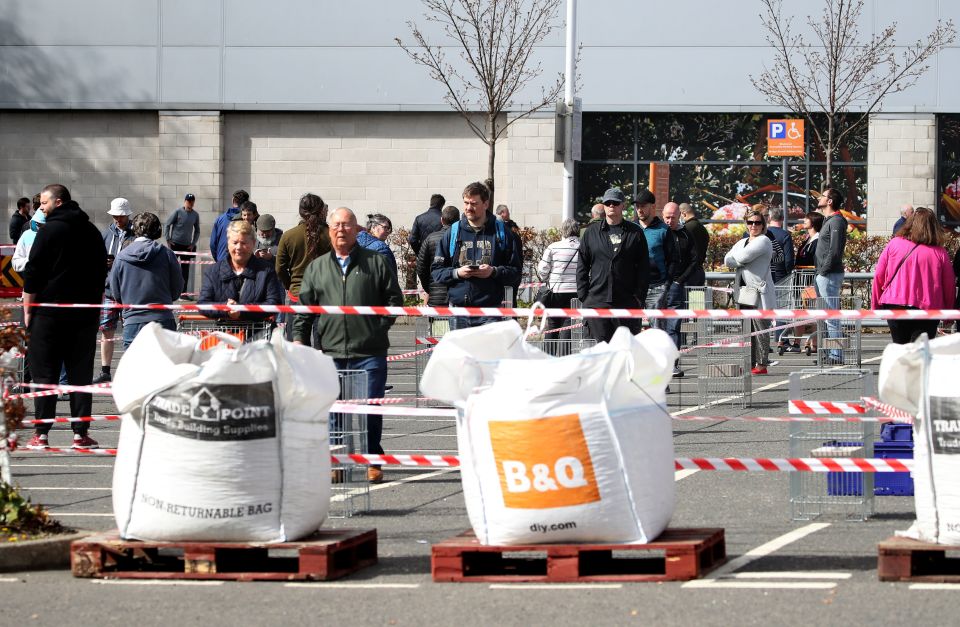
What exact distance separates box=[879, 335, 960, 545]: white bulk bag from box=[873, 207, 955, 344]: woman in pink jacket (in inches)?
224

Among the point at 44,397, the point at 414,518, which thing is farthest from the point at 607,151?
the point at 414,518

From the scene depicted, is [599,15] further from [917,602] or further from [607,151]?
[917,602]

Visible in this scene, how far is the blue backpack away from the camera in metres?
13.3

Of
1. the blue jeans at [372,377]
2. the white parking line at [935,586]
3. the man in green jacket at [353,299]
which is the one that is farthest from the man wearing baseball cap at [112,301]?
the white parking line at [935,586]

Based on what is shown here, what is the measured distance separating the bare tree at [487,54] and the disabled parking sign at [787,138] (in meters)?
4.69

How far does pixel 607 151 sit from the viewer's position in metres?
28.6

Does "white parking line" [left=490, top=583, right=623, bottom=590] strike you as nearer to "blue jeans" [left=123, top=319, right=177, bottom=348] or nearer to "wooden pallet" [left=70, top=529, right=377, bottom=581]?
"wooden pallet" [left=70, top=529, right=377, bottom=581]

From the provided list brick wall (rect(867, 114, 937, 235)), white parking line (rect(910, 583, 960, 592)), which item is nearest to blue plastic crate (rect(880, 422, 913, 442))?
white parking line (rect(910, 583, 960, 592))

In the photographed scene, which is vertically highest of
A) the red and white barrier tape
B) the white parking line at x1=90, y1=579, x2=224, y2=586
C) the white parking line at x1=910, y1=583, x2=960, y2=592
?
the red and white barrier tape

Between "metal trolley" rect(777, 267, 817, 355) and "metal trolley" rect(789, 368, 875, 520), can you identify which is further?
"metal trolley" rect(777, 267, 817, 355)

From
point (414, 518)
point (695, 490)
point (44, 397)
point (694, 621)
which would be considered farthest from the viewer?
point (44, 397)

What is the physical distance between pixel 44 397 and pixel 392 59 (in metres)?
17.3

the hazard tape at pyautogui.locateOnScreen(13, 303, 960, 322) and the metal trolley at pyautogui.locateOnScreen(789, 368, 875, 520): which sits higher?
the hazard tape at pyautogui.locateOnScreen(13, 303, 960, 322)

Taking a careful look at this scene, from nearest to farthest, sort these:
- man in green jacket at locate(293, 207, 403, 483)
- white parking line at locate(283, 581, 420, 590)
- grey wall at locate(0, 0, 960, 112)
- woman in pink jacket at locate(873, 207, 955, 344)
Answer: white parking line at locate(283, 581, 420, 590) → man in green jacket at locate(293, 207, 403, 483) → woman in pink jacket at locate(873, 207, 955, 344) → grey wall at locate(0, 0, 960, 112)
